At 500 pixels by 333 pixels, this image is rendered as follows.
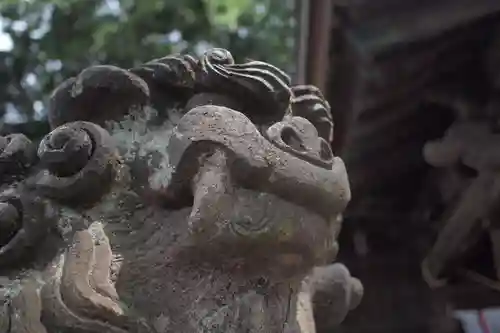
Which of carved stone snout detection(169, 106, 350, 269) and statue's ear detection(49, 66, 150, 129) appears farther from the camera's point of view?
statue's ear detection(49, 66, 150, 129)

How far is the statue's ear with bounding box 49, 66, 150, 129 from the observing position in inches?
32.0

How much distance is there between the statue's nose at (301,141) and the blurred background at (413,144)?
2.55ft

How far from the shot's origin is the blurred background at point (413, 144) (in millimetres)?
1527

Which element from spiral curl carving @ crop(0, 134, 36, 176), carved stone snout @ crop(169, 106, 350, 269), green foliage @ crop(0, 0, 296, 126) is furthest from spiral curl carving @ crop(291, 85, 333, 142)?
green foliage @ crop(0, 0, 296, 126)

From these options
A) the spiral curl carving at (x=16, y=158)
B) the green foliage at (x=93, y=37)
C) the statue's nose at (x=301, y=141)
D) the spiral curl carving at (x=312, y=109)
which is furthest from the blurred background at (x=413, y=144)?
the spiral curl carving at (x=16, y=158)

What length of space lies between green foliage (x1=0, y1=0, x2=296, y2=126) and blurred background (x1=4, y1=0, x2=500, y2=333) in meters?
0.23

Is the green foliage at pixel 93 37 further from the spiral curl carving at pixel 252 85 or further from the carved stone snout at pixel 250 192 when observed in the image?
the carved stone snout at pixel 250 192

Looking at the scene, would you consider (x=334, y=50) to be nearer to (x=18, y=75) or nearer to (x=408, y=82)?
(x=408, y=82)

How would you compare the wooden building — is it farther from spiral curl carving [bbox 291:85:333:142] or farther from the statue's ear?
the statue's ear

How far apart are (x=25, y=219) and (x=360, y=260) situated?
1.35 metres

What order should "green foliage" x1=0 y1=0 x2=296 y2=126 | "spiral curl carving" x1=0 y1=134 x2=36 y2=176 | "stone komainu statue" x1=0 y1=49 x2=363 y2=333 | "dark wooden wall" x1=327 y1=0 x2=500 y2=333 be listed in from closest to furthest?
"stone komainu statue" x1=0 y1=49 x2=363 y2=333, "spiral curl carving" x1=0 y1=134 x2=36 y2=176, "dark wooden wall" x1=327 y1=0 x2=500 y2=333, "green foliage" x1=0 y1=0 x2=296 y2=126

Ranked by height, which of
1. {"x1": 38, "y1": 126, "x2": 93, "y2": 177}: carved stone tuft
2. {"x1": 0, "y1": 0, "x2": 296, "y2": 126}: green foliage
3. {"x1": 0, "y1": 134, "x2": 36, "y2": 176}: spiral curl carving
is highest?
{"x1": 38, "y1": 126, "x2": 93, "y2": 177}: carved stone tuft

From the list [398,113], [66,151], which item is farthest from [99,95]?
[398,113]

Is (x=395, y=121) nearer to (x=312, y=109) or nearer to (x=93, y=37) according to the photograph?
(x=312, y=109)
